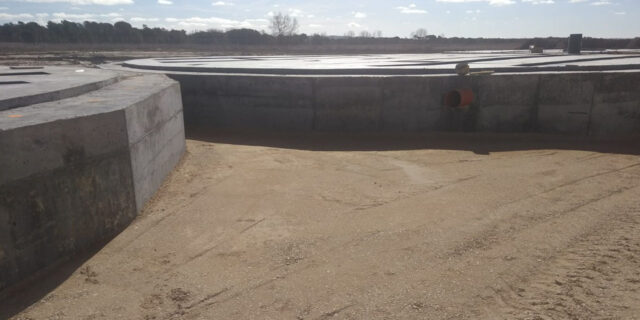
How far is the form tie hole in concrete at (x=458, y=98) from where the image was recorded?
729 centimetres

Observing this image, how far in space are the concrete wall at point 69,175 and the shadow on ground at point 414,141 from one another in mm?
3061

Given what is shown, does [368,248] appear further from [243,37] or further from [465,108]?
[243,37]

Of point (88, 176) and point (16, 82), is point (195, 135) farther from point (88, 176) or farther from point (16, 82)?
point (88, 176)

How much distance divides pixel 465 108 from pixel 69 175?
6.31m

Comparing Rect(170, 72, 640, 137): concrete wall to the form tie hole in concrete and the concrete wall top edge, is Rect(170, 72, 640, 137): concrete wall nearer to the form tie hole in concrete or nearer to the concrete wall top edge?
the form tie hole in concrete

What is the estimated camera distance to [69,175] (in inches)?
131

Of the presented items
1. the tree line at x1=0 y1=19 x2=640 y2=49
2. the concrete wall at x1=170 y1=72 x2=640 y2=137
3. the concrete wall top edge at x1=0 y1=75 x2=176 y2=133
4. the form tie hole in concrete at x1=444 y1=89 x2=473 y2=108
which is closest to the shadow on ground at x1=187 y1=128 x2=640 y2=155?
the concrete wall at x1=170 y1=72 x2=640 y2=137

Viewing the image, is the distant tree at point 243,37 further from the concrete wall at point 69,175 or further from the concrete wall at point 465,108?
the concrete wall at point 69,175

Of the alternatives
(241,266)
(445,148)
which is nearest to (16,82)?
(241,266)

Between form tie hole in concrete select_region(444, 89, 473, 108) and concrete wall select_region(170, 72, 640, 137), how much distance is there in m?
0.26

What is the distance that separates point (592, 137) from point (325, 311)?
6.97m

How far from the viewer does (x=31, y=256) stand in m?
3.06

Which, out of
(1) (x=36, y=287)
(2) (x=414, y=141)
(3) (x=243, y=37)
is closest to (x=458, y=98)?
(2) (x=414, y=141)

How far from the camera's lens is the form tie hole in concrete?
23.9 ft
